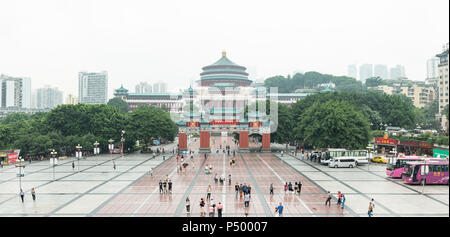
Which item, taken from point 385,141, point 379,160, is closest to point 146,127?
point 379,160

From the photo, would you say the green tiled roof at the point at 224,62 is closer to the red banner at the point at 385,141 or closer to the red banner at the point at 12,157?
the red banner at the point at 385,141

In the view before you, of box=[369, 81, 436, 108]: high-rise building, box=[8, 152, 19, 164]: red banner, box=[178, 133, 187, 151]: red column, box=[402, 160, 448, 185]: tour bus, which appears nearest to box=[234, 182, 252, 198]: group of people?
box=[402, 160, 448, 185]: tour bus

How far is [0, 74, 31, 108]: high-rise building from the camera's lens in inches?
4925

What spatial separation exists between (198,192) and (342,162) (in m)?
20.1

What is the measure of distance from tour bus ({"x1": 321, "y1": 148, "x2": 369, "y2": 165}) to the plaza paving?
3.87 ft

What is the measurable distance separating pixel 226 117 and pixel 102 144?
20634 mm

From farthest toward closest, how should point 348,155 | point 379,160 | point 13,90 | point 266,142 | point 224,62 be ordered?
point 13,90 < point 224,62 < point 266,142 < point 379,160 < point 348,155

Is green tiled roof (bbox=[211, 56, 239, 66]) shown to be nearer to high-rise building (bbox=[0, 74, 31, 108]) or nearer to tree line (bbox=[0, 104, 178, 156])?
tree line (bbox=[0, 104, 178, 156])

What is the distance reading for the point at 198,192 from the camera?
81.6 feet

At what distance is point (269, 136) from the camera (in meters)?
55.2

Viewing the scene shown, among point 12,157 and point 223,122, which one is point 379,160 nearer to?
point 223,122
